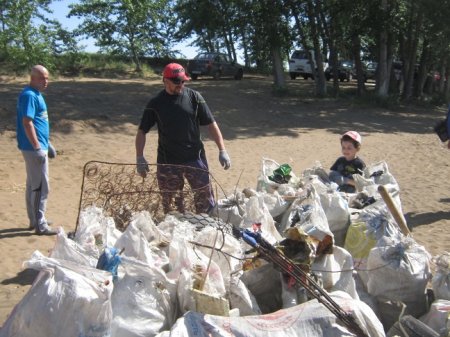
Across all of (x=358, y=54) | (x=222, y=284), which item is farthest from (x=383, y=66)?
(x=222, y=284)

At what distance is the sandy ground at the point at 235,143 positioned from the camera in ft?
18.6

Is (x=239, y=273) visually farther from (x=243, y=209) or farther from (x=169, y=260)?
(x=243, y=209)

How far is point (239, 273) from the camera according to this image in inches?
116

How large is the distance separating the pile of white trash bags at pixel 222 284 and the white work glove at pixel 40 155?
6.20 ft

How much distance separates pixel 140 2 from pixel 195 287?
23852mm

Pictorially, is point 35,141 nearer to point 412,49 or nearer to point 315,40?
point 315,40

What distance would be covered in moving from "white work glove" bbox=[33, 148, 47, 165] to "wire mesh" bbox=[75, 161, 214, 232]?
1.27 m

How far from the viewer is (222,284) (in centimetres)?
282

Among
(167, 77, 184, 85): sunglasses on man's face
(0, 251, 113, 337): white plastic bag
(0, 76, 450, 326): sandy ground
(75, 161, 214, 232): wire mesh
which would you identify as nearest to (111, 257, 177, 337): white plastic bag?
(0, 251, 113, 337): white plastic bag

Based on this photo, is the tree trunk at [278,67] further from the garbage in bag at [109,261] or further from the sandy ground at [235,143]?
the garbage in bag at [109,261]

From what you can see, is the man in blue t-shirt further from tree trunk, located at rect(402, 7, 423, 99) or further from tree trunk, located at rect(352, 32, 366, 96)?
tree trunk, located at rect(402, 7, 423, 99)

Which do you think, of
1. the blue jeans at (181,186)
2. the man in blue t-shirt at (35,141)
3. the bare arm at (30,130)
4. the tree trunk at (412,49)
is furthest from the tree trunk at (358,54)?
the blue jeans at (181,186)

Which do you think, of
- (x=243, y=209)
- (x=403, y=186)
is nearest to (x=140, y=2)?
(x=403, y=186)

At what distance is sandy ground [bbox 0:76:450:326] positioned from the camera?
5.66 m
